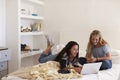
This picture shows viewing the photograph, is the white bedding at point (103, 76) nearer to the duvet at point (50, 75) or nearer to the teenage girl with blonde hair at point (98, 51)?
the duvet at point (50, 75)

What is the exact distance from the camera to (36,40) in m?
4.48

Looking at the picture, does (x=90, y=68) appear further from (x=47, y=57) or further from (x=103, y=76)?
(x=47, y=57)

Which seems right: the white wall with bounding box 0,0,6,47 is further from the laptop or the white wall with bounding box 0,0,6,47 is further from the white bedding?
the laptop

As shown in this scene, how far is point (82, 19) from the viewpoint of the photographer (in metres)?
3.99

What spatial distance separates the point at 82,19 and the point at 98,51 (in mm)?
1052

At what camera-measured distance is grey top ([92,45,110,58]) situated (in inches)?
120

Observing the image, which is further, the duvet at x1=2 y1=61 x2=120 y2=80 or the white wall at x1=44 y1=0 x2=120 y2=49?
the white wall at x1=44 y1=0 x2=120 y2=49

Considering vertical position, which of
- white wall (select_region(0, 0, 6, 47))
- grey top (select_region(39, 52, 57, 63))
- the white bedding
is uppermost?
white wall (select_region(0, 0, 6, 47))

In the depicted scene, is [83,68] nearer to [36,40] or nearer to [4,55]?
[4,55]

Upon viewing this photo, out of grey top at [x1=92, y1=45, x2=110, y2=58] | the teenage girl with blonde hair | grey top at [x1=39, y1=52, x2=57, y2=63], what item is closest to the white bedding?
the teenage girl with blonde hair

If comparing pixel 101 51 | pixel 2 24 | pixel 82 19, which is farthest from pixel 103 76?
pixel 2 24

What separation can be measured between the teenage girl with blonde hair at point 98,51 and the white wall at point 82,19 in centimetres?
69

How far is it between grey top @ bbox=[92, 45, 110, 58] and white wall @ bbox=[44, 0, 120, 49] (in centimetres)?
69

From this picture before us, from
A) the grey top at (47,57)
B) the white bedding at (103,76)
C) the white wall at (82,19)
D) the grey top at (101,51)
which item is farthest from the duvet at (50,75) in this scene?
the white wall at (82,19)
